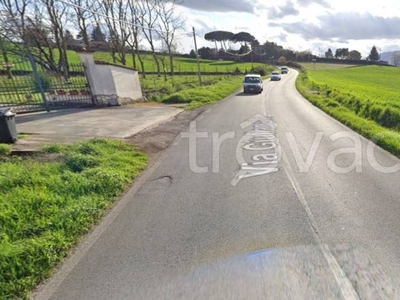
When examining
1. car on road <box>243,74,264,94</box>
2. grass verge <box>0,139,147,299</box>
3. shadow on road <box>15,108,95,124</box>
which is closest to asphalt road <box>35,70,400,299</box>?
grass verge <box>0,139,147,299</box>

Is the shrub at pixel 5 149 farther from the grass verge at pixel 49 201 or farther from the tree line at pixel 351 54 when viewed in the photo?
the tree line at pixel 351 54

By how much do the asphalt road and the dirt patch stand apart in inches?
46.2

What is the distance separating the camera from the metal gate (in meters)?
12.1

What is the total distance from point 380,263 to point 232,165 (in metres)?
3.51

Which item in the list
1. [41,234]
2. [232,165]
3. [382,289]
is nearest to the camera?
[382,289]

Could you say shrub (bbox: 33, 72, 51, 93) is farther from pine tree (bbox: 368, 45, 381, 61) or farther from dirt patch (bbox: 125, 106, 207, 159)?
pine tree (bbox: 368, 45, 381, 61)

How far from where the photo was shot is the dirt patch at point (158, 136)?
755cm

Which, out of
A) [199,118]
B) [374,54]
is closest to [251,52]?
[374,54]

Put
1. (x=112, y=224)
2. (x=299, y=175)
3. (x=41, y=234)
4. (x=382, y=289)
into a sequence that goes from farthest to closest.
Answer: (x=299, y=175), (x=112, y=224), (x=41, y=234), (x=382, y=289)

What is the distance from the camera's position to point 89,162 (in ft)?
18.4

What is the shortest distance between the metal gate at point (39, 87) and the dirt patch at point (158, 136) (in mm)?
5765

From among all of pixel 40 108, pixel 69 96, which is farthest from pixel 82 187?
pixel 69 96

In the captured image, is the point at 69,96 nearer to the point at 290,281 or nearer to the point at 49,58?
the point at 290,281

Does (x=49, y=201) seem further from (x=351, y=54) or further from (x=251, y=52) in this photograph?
(x=351, y=54)
